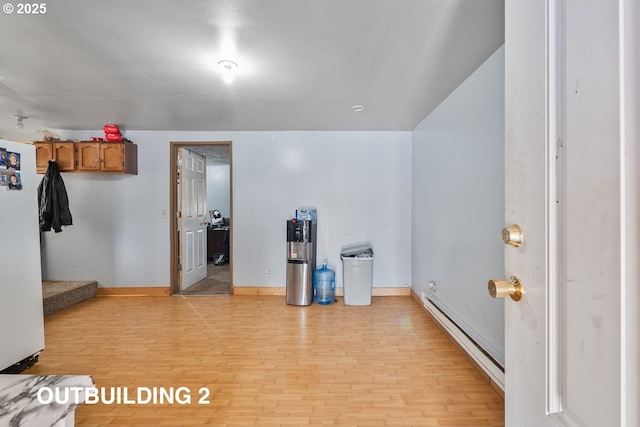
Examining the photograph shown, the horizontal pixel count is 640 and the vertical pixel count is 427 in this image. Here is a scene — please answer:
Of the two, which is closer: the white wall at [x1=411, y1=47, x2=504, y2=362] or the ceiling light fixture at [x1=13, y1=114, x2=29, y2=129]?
the white wall at [x1=411, y1=47, x2=504, y2=362]

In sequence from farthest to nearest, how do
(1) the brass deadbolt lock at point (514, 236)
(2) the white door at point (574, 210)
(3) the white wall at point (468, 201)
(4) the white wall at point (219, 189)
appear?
(4) the white wall at point (219, 189) → (3) the white wall at point (468, 201) → (1) the brass deadbolt lock at point (514, 236) → (2) the white door at point (574, 210)

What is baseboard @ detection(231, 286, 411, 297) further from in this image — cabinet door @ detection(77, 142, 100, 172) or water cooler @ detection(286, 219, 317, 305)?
cabinet door @ detection(77, 142, 100, 172)

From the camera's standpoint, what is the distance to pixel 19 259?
2.01m

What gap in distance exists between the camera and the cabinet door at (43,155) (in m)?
3.46

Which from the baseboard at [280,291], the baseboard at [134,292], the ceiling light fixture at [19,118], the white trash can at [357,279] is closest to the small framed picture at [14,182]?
the ceiling light fixture at [19,118]

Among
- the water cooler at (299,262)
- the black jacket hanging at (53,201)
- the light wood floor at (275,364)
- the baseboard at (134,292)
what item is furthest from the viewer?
the baseboard at (134,292)

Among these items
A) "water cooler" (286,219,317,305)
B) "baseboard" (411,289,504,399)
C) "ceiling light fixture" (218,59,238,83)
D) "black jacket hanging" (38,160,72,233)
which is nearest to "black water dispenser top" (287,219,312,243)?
Answer: "water cooler" (286,219,317,305)

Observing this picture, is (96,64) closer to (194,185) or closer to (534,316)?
(194,185)

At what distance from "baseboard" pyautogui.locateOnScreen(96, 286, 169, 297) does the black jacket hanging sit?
992 mm

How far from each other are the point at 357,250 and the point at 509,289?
3.16m

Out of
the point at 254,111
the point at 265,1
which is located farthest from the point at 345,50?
the point at 254,111

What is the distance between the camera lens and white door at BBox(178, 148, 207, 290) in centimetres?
403

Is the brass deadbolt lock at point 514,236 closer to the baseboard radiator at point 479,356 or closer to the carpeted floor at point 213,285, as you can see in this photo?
the baseboard radiator at point 479,356

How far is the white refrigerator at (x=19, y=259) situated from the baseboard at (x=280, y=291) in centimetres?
202
